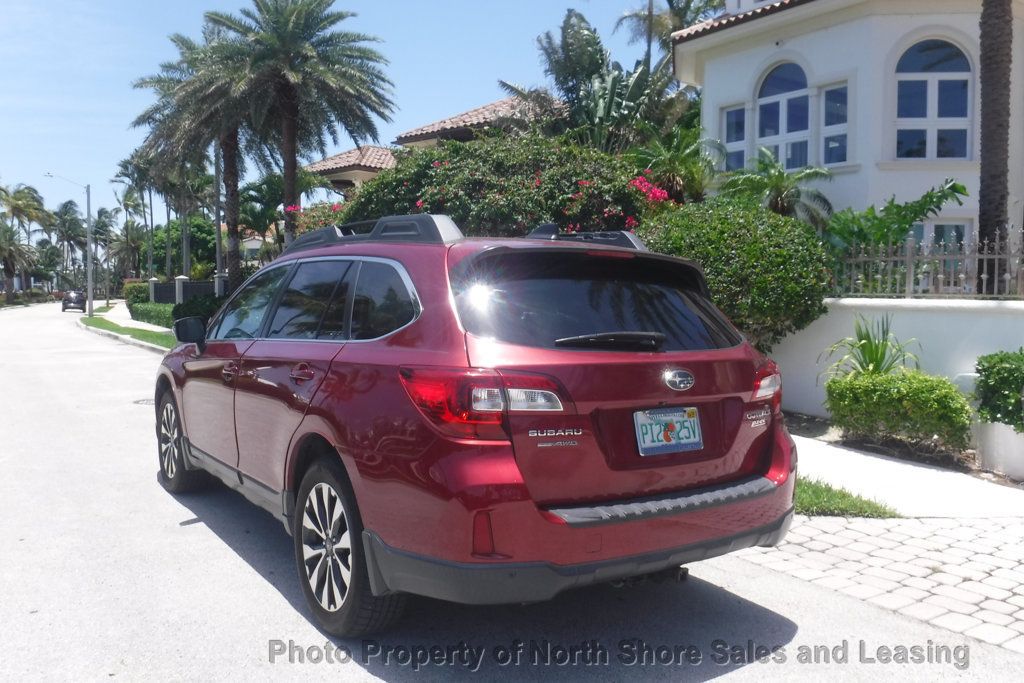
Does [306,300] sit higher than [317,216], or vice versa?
[317,216]

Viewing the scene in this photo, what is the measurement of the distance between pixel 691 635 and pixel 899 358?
564 cm

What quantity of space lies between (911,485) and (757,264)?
2.88m

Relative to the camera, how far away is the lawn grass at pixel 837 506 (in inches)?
237

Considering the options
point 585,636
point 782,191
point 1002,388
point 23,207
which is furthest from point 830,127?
point 23,207

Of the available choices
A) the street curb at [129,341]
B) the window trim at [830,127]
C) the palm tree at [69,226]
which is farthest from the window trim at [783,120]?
the palm tree at [69,226]

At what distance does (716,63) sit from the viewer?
649 inches

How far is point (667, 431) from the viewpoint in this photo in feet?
11.6

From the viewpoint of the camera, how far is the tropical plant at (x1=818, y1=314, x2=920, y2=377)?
852cm

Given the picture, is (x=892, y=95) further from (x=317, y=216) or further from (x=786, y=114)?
(x=317, y=216)

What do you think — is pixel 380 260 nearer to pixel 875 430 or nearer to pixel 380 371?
pixel 380 371

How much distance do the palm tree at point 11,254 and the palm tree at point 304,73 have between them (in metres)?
64.8

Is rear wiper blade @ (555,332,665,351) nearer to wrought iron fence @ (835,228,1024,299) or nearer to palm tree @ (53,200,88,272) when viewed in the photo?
wrought iron fence @ (835,228,1024,299)

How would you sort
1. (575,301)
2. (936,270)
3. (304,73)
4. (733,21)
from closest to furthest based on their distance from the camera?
(575,301) < (936,270) < (733,21) < (304,73)

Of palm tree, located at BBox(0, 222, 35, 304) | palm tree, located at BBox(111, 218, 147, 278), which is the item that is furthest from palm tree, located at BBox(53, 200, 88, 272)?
palm tree, located at BBox(0, 222, 35, 304)
